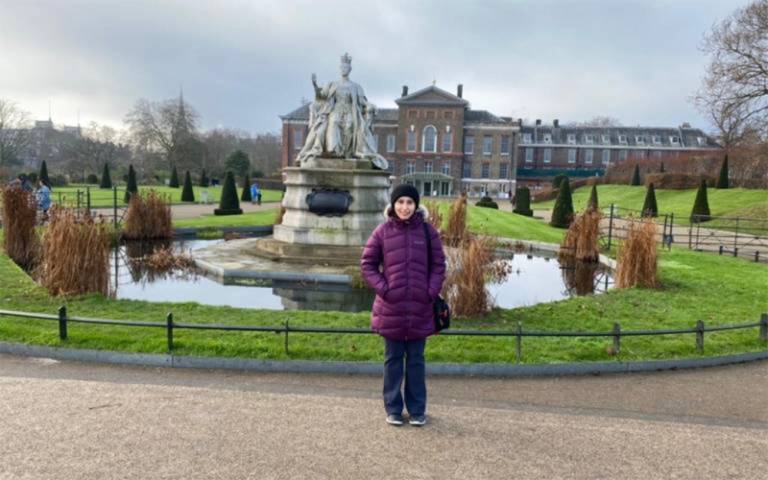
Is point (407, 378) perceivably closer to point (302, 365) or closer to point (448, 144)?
point (302, 365)

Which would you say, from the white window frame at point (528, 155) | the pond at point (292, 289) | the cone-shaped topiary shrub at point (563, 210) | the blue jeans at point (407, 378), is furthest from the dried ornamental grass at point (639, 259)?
the white window frame at point (528, 155)

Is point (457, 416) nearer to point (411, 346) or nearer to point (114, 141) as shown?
point (411, 346)

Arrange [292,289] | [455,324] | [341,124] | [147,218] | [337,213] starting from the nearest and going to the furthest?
[455,324] < [292,289] < [337,213] < [341,124] < [147,218]

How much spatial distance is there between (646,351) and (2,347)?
6.94 metres

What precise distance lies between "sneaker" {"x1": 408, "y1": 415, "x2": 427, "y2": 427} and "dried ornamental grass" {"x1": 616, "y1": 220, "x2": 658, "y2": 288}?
24.2 ft

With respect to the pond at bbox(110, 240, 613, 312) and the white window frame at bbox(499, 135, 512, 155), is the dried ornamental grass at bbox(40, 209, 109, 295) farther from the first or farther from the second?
the white window frame at bbox(499, 135, 512, 155)

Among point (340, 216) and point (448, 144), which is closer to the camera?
point (340, 216)

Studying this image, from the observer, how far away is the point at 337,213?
12867 millimetres

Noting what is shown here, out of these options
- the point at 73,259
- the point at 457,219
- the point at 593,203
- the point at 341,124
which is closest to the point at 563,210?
the point at 593,203

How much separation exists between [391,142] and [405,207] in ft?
222

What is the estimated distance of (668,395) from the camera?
5.71 metres

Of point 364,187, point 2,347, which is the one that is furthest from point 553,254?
point 2,347

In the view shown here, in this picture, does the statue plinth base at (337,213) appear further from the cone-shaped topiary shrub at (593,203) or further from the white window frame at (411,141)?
the white window frame at (411,141)

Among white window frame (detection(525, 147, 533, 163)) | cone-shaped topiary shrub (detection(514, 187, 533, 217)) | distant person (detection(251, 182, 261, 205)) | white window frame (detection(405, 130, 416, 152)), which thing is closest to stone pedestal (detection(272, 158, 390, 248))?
cone-shaped topiary shrub (detection(514, 187, 533, 217))
